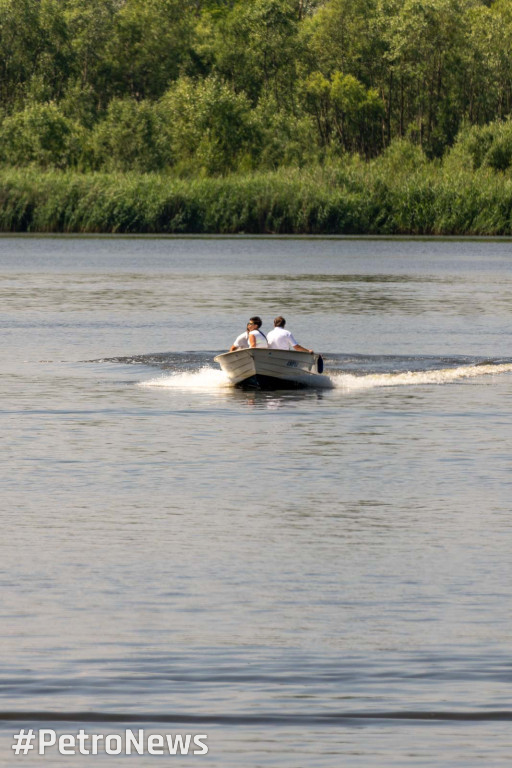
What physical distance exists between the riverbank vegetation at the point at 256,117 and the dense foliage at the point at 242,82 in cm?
16

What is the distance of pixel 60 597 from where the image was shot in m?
13.3

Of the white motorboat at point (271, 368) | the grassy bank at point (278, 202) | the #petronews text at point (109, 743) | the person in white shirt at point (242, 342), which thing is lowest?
the #petronews text at point (109, 743)

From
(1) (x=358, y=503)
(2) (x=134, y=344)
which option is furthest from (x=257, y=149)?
(1) (x=358, y=503)

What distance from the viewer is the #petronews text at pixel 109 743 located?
9.57 metres

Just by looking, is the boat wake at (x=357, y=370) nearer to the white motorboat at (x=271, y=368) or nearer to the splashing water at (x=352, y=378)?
the splashing water at (x=352, y=378)

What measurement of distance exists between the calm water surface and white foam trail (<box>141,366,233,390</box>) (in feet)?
0.25

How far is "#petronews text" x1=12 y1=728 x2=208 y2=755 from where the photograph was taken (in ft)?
31.4

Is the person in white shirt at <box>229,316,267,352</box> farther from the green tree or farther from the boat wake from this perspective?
the green tree

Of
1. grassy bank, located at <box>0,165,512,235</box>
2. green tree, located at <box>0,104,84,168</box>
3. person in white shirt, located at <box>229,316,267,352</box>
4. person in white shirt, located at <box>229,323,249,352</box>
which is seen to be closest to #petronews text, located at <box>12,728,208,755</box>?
person in white shirt, located at <box>229,316,267,352</box>

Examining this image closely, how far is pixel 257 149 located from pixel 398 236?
21.2m

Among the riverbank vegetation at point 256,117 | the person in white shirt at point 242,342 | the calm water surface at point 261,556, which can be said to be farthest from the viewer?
the riverbank vegetation at point 256,117

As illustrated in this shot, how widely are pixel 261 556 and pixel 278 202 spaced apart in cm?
8510

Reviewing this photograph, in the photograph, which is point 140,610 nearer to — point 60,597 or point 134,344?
point 60,597

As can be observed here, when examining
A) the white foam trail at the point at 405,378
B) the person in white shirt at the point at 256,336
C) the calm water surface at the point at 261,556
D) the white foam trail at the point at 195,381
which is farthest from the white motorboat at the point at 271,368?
the white foam trail at the point at 405,378
